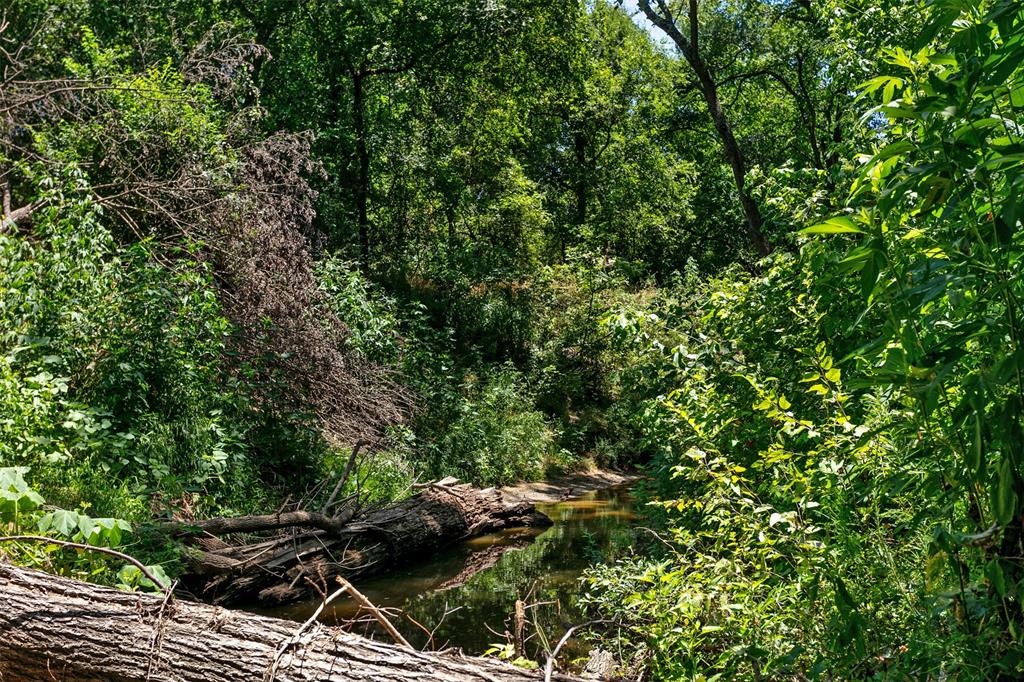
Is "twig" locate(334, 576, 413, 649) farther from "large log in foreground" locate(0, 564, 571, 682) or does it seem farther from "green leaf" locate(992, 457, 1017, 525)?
"green leaf" locate(992, 457, 1017, 525)

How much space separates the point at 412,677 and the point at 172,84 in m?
9.32

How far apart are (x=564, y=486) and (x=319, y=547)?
788 centimetres

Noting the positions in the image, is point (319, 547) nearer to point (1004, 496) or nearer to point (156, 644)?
point (156, 644)

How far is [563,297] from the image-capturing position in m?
19.0

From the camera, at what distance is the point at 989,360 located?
6.38 ft

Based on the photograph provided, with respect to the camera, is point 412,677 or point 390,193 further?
point 390,193

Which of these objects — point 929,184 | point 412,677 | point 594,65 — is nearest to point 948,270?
point 929,184

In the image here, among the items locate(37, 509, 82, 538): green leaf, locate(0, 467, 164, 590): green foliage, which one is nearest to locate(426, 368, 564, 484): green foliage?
locate(0, 467, 164, 590): green foliage

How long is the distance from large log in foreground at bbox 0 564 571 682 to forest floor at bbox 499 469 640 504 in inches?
353

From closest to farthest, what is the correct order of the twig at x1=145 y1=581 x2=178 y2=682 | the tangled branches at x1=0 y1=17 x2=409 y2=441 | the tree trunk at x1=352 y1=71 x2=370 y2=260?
the twig at x1=145 y1=581 x2=178 y2=682, the tangled branches at x1=0 y1=17 x2=409 y2=441, the tree trunk at x1=352 y1=71 x2=370 y2=260

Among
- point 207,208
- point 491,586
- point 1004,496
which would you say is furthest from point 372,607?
point 207,208

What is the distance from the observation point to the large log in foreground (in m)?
2.87

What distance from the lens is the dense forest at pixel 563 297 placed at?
1.90m

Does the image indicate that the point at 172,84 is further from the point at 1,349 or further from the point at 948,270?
the point at 948,270
